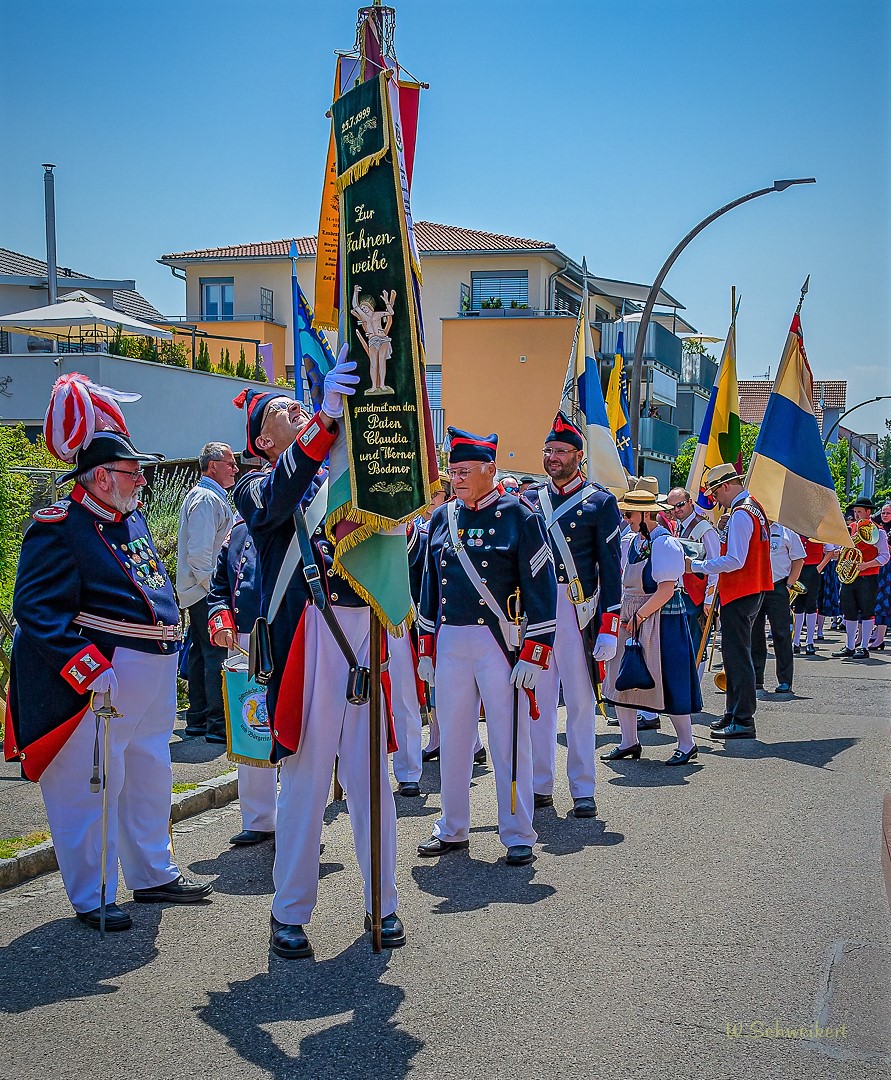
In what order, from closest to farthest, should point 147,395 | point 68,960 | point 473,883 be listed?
point 68,960 → point 473,883 → point 147,395

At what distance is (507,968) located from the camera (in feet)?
15.6

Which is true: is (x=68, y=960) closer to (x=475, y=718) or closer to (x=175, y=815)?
(x=175, y=815)

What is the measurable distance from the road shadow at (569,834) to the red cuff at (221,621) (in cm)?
213

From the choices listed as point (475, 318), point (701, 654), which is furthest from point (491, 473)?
point (475, 318)

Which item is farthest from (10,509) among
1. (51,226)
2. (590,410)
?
(51,226)

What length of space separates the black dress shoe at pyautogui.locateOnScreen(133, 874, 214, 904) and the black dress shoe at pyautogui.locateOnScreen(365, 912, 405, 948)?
0.98 metres

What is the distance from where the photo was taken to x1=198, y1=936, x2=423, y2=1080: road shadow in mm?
3895

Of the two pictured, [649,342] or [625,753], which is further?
[649,342]

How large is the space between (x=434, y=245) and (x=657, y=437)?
12.1 meters

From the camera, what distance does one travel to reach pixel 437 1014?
4.28m

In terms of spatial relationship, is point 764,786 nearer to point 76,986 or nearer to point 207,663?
point 207,663

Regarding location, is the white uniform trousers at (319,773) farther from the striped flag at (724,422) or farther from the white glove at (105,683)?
the striped flag at (724,422)

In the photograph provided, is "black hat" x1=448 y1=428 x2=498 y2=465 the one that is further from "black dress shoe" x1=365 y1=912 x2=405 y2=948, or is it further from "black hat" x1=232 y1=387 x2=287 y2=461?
"black dress shoe" x1=365 y1=912 x2=405 y2=948

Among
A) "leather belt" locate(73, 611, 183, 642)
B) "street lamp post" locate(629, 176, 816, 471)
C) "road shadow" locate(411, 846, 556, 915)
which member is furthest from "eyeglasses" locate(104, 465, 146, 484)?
"street lamp post" locate(629, 176, 816, 471)
